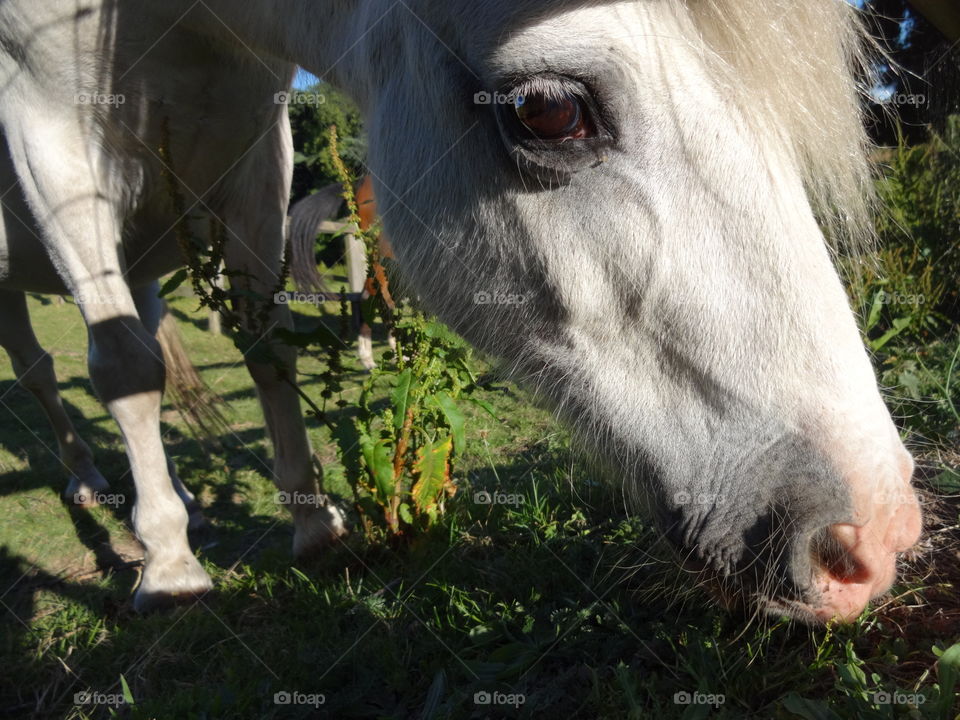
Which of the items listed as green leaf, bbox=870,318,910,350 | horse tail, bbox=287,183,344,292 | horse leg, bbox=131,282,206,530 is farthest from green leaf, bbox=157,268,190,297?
green leaf, bbox=870,318,910,350

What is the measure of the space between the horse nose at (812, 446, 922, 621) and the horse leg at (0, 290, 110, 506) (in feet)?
13.9

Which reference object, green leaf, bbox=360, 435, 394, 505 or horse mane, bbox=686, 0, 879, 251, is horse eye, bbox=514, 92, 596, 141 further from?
green leaf, bbox=360, 435, 394, 505

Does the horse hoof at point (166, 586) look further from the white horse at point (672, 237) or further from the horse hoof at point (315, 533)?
the white horse at point (672, 237)

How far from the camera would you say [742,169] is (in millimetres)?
1268

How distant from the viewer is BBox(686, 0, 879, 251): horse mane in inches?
51.2

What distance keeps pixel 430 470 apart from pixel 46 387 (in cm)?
316

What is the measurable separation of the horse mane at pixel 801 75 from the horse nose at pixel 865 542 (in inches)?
24.4

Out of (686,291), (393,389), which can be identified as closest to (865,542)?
(686,291)

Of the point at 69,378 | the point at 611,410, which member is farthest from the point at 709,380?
the point at 69,378

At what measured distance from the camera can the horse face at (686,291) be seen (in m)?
1.21

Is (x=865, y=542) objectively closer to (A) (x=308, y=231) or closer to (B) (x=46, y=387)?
(B) (x=46, y=387)

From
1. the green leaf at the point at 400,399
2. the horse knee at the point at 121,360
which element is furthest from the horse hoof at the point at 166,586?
the green leaf at the point at 400,399

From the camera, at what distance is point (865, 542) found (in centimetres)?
118

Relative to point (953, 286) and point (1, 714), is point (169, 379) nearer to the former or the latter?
point (1, 714)
